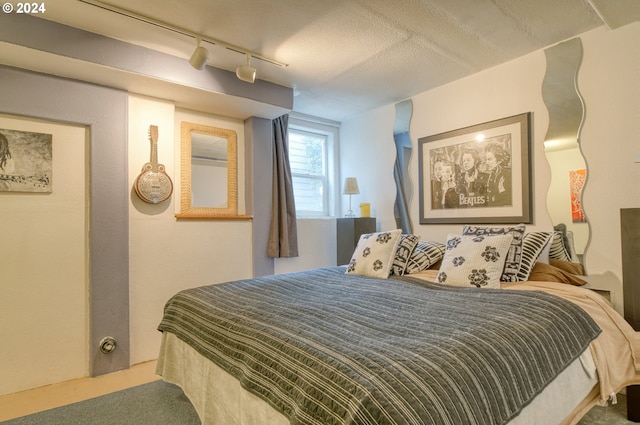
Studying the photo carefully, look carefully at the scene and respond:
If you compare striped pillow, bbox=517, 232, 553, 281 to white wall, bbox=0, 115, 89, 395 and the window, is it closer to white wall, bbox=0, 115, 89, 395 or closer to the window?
the window

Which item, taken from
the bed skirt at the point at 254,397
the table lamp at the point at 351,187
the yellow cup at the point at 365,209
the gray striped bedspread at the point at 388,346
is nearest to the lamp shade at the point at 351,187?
the table lamp at the point at 351,187

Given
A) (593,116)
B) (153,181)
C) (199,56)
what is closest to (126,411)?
(153,181)

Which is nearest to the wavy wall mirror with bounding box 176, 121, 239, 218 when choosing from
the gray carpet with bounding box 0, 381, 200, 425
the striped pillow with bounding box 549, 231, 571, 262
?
the gray carpet with bounding box 0, 381, 200, 425

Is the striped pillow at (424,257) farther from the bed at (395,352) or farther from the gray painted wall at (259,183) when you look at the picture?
the gray painted wall at (259,183)

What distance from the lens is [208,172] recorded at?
10.4 feet

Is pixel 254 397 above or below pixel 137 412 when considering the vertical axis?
above

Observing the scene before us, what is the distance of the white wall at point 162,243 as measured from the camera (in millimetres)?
2674

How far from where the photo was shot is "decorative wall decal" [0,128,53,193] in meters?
2.18

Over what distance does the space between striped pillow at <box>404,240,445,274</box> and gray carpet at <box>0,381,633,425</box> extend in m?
1.20

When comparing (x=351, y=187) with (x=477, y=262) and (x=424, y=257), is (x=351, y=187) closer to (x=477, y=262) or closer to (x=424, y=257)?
(x=424, y=257)

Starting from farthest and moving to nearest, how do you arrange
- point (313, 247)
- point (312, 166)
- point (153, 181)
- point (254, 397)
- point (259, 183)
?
1. point (312, 166)
2. point (313, 247)
3. point (259, 183)
4. point (153, 181)
5. point (254, 397)

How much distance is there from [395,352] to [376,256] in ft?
4.96

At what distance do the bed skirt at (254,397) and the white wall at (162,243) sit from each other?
116cm

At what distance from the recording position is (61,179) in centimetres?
237
